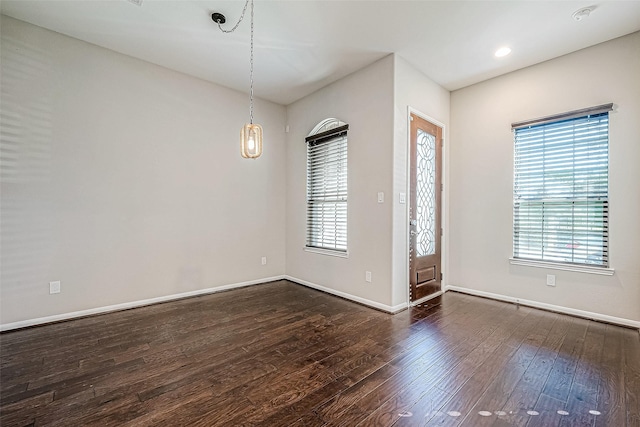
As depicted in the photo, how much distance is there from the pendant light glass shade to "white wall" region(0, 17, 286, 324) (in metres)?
1.67

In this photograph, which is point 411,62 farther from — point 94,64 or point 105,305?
point 105,305

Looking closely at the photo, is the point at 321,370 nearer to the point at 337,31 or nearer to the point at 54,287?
the point at 54,287

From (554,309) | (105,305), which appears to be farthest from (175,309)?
(554,309)

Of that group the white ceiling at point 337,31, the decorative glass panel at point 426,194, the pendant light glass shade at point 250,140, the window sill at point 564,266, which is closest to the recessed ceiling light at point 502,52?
the white ceiling at point 337,31

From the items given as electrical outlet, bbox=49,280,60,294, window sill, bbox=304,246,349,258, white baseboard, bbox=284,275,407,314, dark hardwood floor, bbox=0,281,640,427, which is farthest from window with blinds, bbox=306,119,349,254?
electrical outlet, bbox=49,280,60,294

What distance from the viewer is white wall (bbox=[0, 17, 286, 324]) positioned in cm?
284

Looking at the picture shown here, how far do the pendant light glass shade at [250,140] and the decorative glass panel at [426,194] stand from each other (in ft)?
7.05

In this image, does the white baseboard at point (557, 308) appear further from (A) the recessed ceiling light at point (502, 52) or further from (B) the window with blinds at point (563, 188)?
(A) the recessed ceiling light at point (502, 52)

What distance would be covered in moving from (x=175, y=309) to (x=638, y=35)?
5.79m

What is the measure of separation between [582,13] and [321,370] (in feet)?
12.7

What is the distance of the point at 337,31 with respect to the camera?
2.95m

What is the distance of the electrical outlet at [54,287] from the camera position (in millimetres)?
2984

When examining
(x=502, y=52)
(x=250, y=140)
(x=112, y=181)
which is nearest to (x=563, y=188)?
(x=502, y=52)

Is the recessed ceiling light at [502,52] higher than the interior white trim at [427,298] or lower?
higher
